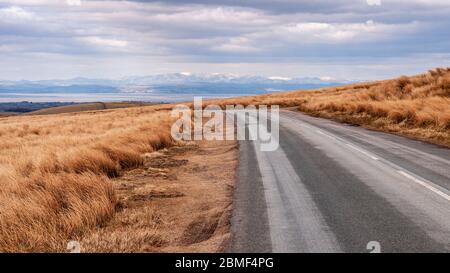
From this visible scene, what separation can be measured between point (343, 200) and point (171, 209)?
314 cm

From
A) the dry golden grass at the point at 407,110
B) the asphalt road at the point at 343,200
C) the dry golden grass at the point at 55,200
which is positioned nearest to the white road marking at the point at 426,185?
the asphalt road at the point at 343,200

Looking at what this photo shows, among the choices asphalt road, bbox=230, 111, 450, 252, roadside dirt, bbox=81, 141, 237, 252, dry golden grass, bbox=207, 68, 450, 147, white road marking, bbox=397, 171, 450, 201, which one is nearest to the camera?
asphalt road, bbox=230, 111, 450, 252

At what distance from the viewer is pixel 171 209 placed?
8469mm

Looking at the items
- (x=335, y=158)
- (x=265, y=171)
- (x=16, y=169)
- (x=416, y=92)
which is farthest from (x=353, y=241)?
(x=416, y=92)

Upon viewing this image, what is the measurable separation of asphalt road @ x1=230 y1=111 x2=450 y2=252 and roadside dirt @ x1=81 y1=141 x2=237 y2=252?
357 millimetres

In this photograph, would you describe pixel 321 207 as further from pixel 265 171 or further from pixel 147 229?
pixel 265 171

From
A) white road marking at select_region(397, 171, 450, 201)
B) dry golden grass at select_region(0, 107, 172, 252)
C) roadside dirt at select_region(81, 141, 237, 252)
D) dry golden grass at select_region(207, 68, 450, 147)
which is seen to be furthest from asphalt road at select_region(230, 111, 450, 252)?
dry golden grass at select_region(207, 68, 450, 147)

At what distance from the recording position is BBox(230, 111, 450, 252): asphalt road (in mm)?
6188

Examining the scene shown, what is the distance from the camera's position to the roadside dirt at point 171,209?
6.29 meters

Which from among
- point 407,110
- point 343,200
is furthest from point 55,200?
point 407,110

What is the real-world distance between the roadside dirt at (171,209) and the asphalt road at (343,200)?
0.36 m

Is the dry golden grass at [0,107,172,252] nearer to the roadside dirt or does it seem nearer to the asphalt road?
the roadside dirt

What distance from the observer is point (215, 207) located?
8414 millimetres

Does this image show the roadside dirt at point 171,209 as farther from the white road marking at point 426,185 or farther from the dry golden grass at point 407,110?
the dry golden grass at point 407,110
